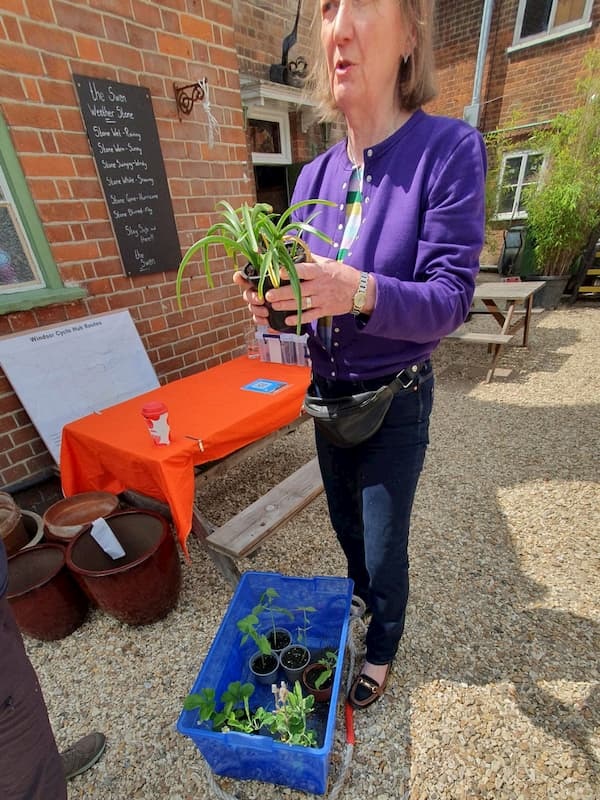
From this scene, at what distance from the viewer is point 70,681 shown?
1.90 meters

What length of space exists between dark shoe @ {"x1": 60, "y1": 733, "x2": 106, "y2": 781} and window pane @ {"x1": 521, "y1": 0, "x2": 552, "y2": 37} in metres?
11.5

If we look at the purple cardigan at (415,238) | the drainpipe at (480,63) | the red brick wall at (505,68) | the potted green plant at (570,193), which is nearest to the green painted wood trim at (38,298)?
the purple cardigan at (415,238)

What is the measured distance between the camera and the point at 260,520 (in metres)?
2.20

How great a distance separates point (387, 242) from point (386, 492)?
757 mm

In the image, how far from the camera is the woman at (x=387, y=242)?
0.98 metres

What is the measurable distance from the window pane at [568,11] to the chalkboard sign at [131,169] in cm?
878

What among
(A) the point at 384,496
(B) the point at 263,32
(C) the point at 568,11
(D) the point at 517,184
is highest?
(C) the point at 568,11

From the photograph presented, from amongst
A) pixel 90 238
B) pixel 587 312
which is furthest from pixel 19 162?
pixel 587 312

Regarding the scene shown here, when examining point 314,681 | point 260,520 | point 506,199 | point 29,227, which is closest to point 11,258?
point 29,227

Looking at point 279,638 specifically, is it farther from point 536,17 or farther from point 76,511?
point 536,17

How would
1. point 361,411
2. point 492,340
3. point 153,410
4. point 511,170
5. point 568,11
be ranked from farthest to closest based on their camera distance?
point 511,170
point 568,11
point 492,340
point 153,410
point 361,411

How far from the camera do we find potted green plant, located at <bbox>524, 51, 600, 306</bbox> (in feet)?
21.1

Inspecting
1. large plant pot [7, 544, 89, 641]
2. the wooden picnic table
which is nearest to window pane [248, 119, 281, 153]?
the wooden picnic table

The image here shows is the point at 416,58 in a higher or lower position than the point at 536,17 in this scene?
lower
